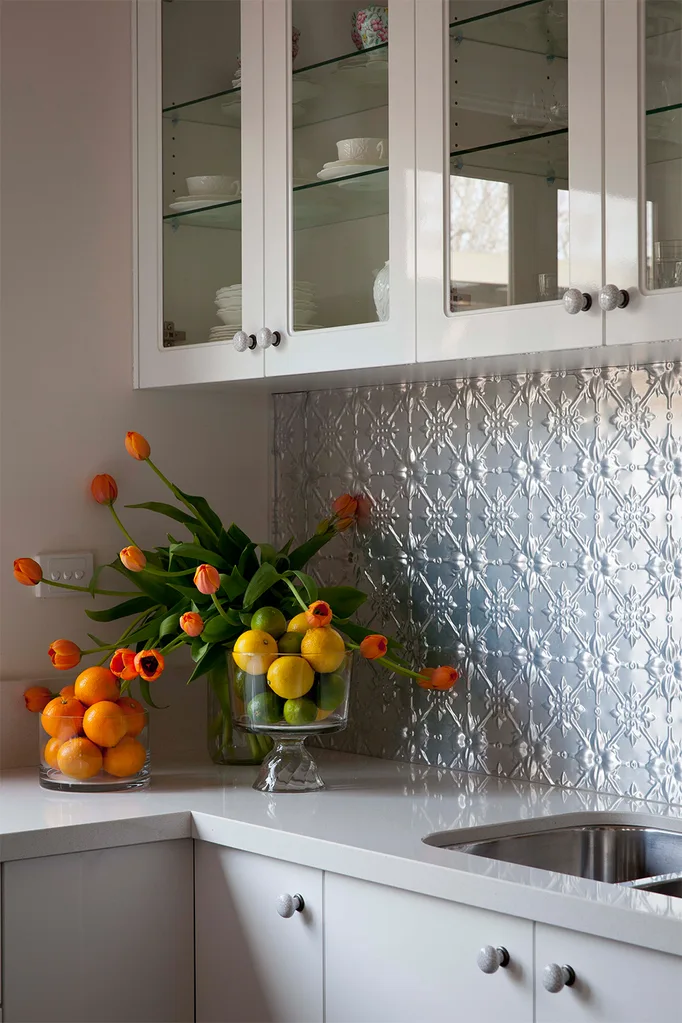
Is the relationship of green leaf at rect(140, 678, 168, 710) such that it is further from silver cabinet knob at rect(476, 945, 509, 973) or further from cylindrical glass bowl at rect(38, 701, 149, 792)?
silver cabinet knob at rect(476, 945, 509, 973)

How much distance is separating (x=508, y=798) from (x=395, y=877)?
45 cm

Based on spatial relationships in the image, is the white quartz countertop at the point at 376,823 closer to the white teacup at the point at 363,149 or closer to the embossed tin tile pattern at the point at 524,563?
the embossed tin tile pattern at the point at 524,563

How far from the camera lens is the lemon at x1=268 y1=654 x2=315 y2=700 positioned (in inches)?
80.1

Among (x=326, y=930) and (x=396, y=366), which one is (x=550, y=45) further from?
(x=326, y=930)

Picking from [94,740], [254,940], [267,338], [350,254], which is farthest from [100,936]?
[350,254]

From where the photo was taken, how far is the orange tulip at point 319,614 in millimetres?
2053

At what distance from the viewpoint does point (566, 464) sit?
2.14m

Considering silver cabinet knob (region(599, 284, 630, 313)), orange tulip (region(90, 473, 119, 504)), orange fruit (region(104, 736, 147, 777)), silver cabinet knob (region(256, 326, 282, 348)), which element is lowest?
orange fruit (region(104, 736, 147, 777))

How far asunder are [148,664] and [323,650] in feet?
0.93

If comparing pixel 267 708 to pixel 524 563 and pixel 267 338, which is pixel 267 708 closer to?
pixel 524 563

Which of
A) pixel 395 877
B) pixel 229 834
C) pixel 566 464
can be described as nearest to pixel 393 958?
pixel 395 877

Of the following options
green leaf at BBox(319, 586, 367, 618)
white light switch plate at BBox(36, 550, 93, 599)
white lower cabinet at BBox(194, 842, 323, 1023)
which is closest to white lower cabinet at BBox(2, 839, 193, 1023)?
white lower cabinet at BBox(194, 842, 323, 1023)

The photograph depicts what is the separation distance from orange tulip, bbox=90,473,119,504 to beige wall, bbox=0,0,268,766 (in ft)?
0.13

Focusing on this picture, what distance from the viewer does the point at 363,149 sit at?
81.7 inches
